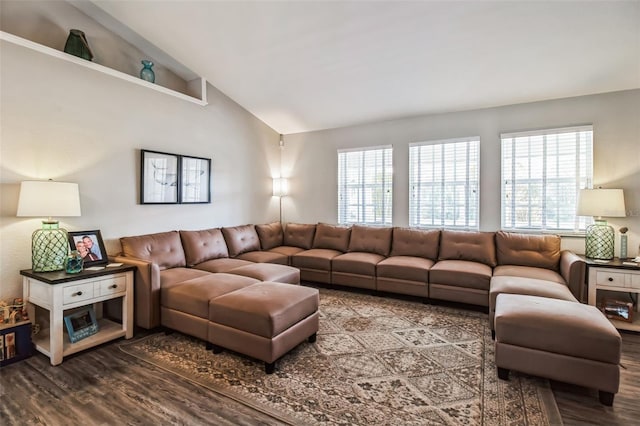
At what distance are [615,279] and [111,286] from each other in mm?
4817

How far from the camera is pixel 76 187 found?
2785 millimetres

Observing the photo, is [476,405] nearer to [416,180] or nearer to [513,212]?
[513,212]

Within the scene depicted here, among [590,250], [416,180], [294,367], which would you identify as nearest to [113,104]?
[294,367]

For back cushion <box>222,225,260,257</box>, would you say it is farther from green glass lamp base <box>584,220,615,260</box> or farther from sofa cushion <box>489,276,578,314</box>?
green glass lamp base <box>584,220,615,260</box>

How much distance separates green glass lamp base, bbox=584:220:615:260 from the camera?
331cm

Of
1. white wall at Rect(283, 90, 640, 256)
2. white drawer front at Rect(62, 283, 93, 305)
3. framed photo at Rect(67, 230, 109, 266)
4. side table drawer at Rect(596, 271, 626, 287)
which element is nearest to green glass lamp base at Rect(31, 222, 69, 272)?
framed photo at Rect(67, 230, 109, 266)

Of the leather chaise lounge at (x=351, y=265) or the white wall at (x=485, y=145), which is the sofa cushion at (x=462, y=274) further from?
the white wall at (x=485, y=145)

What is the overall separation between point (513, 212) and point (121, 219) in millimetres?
4854

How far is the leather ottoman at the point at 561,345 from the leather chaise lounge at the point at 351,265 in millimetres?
28

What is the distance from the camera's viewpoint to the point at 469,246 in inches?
158

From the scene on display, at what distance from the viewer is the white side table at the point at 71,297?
7.98 ft

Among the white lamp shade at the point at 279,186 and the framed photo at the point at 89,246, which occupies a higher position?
the white lamp shade at the point at 279,186

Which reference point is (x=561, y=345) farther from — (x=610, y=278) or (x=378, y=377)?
(x=610, y=278)

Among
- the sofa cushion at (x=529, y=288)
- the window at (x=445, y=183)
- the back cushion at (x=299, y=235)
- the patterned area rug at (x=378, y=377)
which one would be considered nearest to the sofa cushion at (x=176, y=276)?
the patterned area rug at (x=378, y=377)
